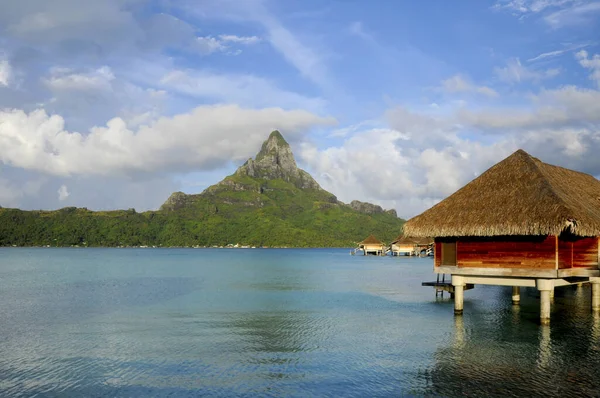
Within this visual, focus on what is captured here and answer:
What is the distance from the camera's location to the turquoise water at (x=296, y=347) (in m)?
14.0

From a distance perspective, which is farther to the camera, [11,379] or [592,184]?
[592,184]

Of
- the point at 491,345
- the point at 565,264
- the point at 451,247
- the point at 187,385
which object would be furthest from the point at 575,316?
the point at 187,385

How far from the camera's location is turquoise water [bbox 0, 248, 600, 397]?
14008 millimetres

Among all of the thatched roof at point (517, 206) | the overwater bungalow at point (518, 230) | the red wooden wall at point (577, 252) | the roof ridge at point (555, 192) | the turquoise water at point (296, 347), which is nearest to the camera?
the turquoise water at point (296, 347)

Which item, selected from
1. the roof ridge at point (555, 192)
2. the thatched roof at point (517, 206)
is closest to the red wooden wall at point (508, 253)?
the thatched roof at point (517, 206)

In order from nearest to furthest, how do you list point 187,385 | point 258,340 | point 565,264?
1. point 187,385
2. point 258,340
3. point 565,264

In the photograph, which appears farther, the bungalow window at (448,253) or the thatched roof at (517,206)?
the bungalow window at (448,253)

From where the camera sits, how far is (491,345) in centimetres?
1891

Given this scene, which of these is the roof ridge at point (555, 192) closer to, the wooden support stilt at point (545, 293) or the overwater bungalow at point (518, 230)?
the overwater bungalow at point (518, 230)

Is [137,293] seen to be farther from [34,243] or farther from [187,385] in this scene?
[34,243]

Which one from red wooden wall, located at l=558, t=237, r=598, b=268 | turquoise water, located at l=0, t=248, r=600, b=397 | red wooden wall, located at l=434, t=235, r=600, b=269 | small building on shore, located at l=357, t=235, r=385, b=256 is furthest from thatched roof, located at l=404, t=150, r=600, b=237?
small building on shore, located at l=357, t=235, r=385, b=256

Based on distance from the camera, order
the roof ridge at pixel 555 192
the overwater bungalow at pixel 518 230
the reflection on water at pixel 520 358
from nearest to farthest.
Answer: the reflection on water at pixel 520 358, the roof ridge at pixel 555 192, the overwater bungalow at pixel 518 230

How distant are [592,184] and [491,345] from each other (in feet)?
54.0

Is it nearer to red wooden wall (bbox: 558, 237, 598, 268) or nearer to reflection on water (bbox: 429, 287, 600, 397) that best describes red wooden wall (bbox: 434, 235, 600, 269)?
red wooden wall (bbox: 558, 237, 598, 268)
